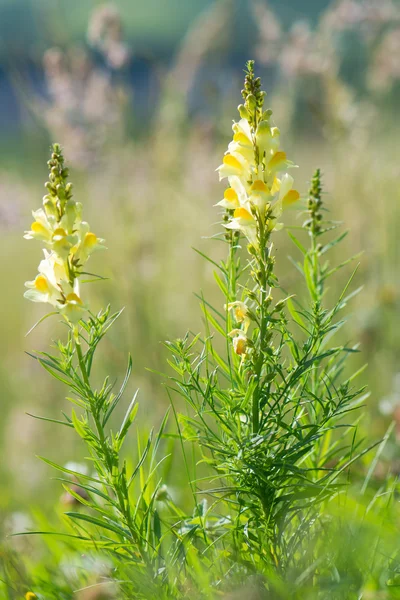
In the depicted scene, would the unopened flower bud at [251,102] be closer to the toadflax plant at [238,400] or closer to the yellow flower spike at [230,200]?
the toadflax plant at [238,400]

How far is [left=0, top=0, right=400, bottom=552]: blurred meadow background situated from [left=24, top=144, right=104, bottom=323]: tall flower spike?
4.14 ft

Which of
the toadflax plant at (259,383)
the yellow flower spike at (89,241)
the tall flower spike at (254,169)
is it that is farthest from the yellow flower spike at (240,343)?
the yellow flower spike at (89,241)

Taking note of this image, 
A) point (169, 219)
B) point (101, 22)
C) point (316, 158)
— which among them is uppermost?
point (316, 158)

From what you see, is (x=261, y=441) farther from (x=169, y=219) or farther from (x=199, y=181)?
(x=169, y=219)

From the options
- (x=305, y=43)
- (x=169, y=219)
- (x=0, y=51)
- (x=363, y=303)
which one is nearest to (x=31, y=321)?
(x=169, y=219)

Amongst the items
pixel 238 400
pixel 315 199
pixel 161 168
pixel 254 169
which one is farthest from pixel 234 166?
pixel 161 168

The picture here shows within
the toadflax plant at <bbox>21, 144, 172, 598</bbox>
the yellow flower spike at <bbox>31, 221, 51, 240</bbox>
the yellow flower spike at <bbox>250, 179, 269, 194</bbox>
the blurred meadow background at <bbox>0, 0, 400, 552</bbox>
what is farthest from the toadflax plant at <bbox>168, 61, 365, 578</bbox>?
the blurred meadow background at <bbox>0, 0, 400, 552</bbox>

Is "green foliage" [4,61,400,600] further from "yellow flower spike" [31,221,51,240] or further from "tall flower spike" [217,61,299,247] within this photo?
"yellow flower spike" [31,221,51,240]

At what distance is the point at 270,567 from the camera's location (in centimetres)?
92

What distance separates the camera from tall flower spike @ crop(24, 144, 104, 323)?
917 mm

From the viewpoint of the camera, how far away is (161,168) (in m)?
3.01

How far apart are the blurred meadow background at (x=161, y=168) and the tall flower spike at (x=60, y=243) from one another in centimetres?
126

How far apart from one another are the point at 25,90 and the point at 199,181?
1335 mm

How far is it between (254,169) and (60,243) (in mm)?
307
